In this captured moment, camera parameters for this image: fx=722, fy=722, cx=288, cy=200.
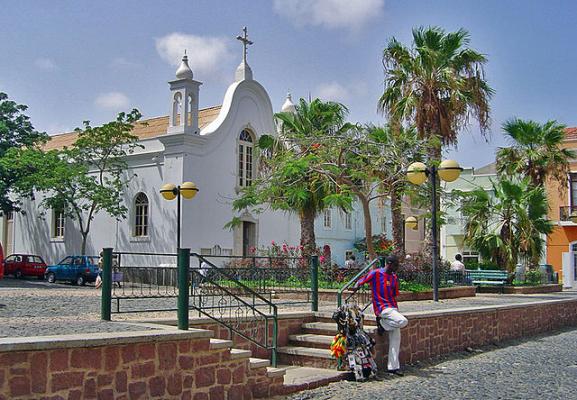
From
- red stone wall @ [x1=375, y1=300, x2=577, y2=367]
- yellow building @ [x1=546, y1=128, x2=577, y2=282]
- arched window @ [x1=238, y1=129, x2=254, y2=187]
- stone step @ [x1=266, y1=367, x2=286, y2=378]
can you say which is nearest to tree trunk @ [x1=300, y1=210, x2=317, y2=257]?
arched window @ [x1=238, y1=129, x2=254, y2=187]

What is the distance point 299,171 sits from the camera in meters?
18.4

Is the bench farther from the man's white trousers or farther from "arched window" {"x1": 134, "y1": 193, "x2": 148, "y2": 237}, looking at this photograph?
the man's white trousers

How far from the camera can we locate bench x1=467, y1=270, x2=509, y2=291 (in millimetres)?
24016

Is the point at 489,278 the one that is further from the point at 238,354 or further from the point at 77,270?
the point at 238,354

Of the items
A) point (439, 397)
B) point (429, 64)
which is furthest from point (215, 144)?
point (439, 397)

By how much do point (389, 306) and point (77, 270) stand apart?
21.0 m

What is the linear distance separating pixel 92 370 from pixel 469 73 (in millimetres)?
18614

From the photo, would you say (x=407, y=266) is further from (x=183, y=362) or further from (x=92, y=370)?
(x=92, y=370)

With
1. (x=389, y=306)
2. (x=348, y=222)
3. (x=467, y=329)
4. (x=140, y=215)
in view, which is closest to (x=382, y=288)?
(x=389, y=306)

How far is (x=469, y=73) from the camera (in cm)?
2295

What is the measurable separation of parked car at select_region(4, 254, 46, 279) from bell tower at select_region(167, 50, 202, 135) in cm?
924

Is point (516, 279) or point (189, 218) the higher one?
point (189, 218)

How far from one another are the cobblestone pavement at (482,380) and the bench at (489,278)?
10.4 metres

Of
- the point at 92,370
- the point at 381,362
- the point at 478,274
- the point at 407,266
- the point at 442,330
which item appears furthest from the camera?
the point at 478,274
